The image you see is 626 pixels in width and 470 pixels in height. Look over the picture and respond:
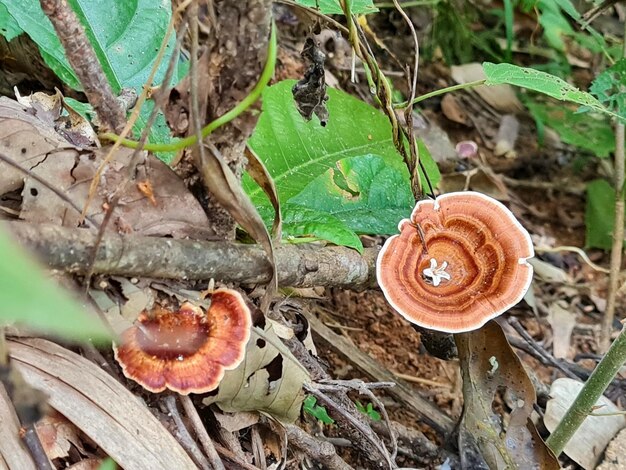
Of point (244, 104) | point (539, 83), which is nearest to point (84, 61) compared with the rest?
point (244, 104)

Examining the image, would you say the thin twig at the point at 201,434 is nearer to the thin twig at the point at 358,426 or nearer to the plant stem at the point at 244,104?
the thin twig at the point at 358,426

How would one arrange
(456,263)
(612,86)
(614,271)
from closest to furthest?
1. (456,263)
2. (612,86)
3. (614,271)

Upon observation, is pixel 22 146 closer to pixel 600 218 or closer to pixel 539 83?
pixel 539 83

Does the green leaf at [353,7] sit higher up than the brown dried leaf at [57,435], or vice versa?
the green leaf at [353,7]

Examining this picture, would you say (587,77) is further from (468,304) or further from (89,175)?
(89,175)

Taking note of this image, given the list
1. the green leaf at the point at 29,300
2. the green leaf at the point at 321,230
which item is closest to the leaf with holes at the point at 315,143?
the green leaf at the point at 321,230
